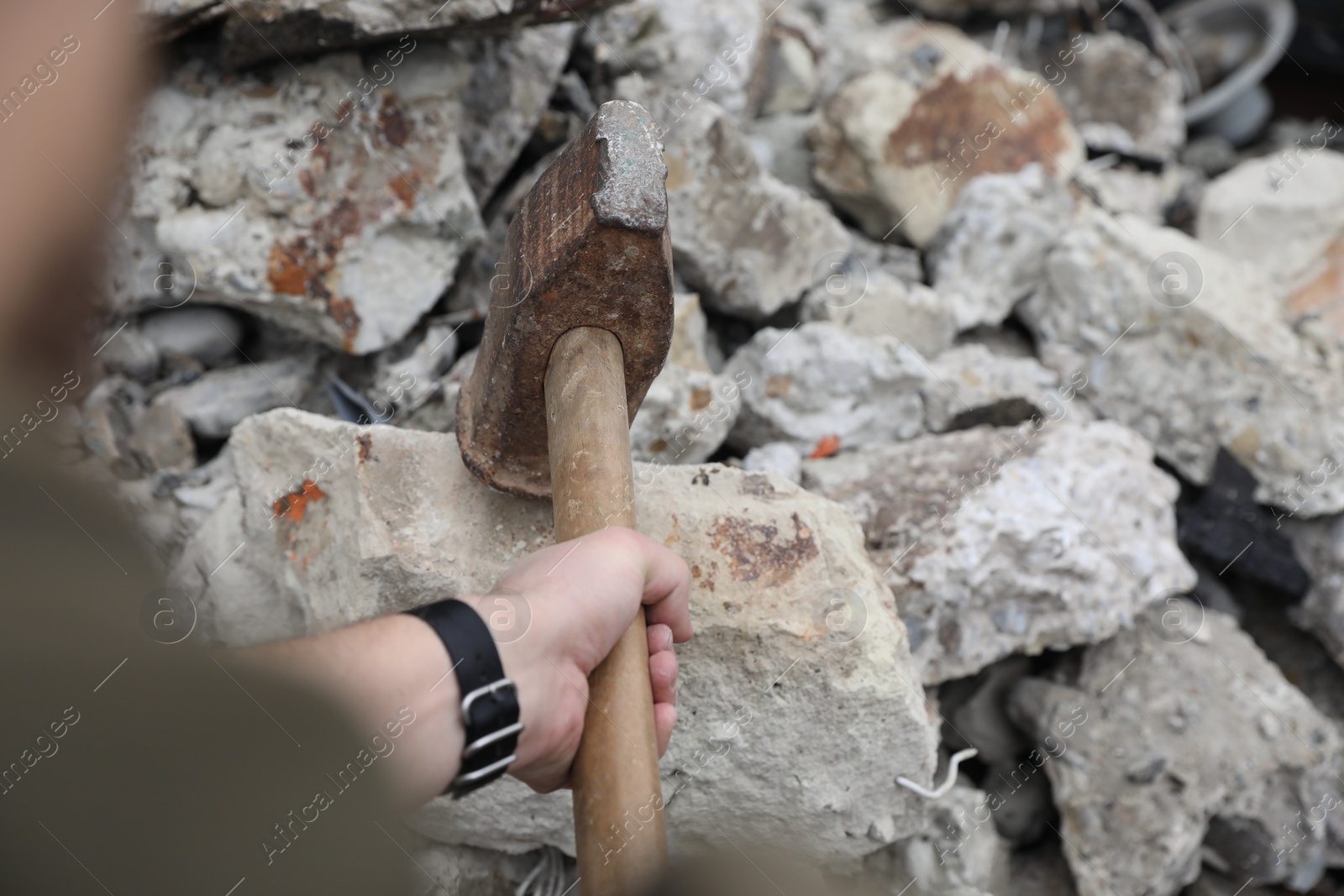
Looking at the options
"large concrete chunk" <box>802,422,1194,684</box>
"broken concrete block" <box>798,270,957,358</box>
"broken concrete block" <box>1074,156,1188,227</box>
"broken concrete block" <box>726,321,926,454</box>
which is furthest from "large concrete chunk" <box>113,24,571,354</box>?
"broken concrete block" <box>1074,156,1188,227</box>

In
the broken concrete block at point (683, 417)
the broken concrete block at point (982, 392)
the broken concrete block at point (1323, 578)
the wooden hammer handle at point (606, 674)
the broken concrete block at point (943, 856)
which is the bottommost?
the broken concrete block at point (1323, 578)

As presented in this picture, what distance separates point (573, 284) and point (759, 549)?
28.4 inches

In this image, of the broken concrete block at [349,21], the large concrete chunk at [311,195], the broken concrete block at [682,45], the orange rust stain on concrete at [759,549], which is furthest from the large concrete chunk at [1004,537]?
the broken concrete block at [682,45]

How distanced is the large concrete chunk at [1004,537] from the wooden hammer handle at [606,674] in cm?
94

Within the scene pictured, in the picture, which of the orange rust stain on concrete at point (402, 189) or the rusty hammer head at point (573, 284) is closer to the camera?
the rusty hammer head at point (573, 284)

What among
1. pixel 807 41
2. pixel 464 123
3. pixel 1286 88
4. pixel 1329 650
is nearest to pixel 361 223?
pixel 464 123

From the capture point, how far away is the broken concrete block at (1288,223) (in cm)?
349

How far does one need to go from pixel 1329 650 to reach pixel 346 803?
298 cm

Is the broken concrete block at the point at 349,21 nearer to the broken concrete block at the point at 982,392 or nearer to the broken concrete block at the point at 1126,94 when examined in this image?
the broken concrete block at the point at 982,392

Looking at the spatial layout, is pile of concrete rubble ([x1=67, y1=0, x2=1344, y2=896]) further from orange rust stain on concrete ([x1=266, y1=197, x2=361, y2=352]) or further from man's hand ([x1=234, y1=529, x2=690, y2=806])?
man's hand ([x1=234, y1=529, x2=690, y2=806])

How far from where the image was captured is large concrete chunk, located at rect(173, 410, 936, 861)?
1.86m

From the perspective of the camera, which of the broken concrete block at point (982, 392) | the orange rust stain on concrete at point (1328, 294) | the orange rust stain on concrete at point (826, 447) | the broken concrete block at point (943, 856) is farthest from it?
the orange rust stain on concrete at point (1328, 294)

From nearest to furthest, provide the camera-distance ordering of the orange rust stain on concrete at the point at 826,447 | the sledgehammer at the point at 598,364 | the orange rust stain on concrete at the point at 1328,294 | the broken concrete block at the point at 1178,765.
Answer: the sledgehammer at the point at 598,364 < the broken concrete block at the point at 1178,765 < the orange rust stain on concrete at the point at 826,447 < the orange rust stain on concrete at the point at 1328,294

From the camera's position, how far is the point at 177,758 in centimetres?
123
